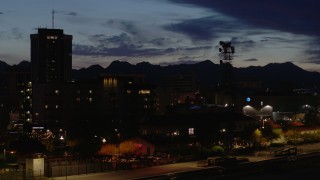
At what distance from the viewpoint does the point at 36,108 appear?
4656 centimetres

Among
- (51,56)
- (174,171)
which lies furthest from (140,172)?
(51,56)

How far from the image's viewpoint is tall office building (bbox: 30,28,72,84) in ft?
233

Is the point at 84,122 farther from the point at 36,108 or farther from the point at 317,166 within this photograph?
the point at 317,166

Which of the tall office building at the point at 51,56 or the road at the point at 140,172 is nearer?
the road at the point at 140,172

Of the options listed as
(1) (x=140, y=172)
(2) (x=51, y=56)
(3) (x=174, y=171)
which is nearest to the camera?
(1) (x=140, y=172)

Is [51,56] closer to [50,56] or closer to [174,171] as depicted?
[50,56]

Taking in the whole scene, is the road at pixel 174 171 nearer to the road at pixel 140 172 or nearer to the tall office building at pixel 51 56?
the road at pixel 140 172

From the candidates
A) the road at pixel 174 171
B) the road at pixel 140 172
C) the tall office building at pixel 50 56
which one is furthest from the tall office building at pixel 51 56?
the road at pixel 140 172

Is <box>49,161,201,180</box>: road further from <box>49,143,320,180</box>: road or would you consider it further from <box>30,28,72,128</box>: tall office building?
<box>30,28,72,128</box>: tall office building

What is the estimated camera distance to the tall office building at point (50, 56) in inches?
Answer: 2800

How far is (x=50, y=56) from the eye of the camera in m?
72.6

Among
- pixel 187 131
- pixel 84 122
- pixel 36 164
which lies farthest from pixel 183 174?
pixel 84 122

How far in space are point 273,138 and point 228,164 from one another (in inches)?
357

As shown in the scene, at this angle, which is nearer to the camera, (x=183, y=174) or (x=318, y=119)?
(x=183, y=174)
